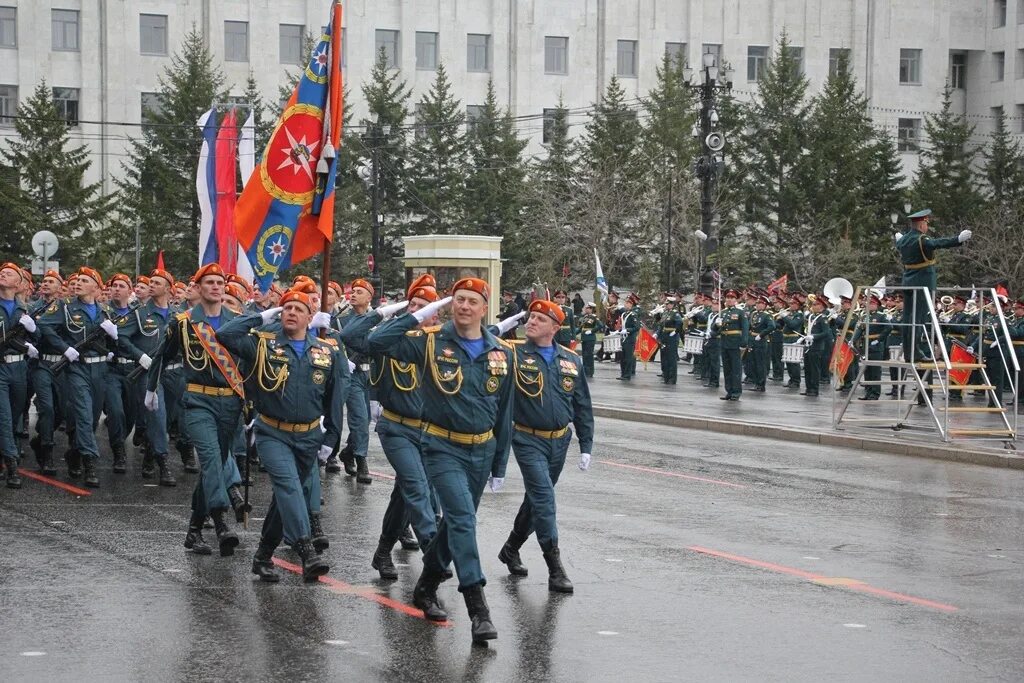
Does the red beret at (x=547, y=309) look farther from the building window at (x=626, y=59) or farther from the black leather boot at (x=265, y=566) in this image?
the building window at (x=626, y=59)

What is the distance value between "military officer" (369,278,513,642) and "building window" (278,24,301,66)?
6175cm

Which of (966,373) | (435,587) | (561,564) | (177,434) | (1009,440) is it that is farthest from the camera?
(966,373)

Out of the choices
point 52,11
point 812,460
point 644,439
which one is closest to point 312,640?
point 812,460

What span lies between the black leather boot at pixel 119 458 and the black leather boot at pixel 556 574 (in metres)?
6.71

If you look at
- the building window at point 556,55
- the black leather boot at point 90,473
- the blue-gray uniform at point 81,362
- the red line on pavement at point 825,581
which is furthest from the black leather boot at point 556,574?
the building window at point 556,55

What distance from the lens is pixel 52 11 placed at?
64688 mm

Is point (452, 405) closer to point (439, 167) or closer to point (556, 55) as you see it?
point (439, 167)

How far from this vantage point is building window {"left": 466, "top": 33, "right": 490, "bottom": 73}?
232 feet

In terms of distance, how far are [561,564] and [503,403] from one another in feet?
5.23

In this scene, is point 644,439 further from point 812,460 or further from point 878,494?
point 878,494

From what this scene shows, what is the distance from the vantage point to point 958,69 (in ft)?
249

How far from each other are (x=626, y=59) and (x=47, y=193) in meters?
28.6

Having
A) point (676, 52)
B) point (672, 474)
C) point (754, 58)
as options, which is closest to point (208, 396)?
point (672, 474)

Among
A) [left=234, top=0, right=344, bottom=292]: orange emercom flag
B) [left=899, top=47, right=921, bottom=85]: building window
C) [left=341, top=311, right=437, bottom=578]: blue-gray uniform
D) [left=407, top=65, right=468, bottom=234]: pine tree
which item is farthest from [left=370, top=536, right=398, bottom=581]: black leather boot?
[left=899, top=47, right=921, bottom=85]: building window
